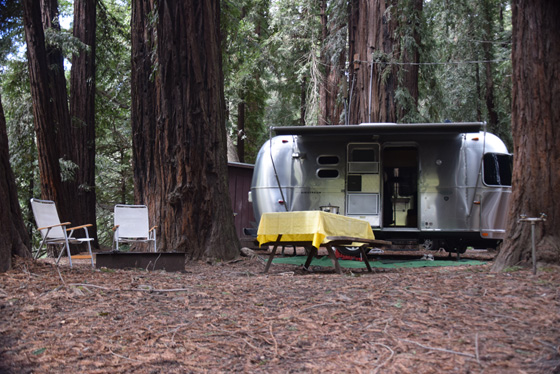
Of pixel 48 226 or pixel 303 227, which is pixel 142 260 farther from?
pixel 303 227

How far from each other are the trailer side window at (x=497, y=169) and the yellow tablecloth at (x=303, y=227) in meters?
3.93

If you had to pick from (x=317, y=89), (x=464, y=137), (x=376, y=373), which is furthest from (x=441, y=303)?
(x=317, y=89)

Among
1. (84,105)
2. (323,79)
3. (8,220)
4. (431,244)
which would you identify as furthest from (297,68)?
(8,220)

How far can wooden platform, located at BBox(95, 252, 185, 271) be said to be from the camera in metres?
7.42

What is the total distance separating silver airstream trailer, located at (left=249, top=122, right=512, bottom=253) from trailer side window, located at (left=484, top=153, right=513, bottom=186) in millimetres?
16

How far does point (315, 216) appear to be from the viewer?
23.9 feet

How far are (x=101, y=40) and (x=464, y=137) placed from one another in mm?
10043

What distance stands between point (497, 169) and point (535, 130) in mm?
4596

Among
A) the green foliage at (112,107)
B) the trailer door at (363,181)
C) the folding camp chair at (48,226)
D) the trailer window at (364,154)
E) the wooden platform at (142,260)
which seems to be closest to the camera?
the wooden platform at (142,260)

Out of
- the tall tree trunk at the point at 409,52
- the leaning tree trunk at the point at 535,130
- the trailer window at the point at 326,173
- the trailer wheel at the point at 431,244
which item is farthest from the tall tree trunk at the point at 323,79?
the leaning tree trunk at the point at 535,130

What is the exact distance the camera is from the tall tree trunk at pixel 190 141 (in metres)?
9.05

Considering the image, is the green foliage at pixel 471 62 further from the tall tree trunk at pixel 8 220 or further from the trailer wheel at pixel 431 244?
the tall tree trunk at pixel 8 220

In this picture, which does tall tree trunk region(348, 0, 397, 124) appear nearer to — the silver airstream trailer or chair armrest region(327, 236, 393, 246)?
the silver airstream trailer

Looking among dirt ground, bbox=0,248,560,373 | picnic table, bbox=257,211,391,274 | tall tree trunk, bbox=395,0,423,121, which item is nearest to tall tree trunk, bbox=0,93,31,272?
dirt ground, bbox=0,248,560,373
